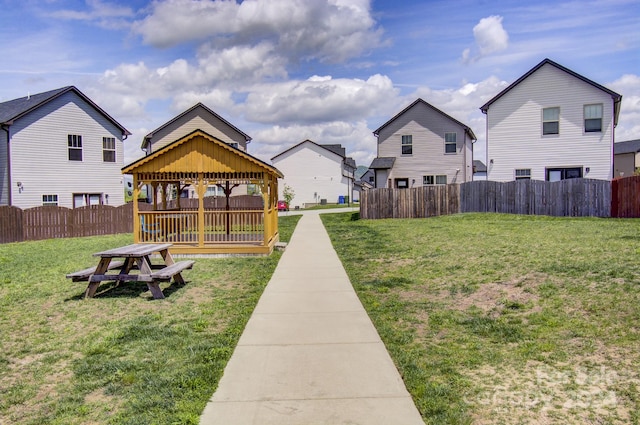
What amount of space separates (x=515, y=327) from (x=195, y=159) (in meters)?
11.6

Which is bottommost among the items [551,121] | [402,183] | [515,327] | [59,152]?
[515,327]

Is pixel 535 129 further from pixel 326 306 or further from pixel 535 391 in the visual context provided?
pixel 535 391

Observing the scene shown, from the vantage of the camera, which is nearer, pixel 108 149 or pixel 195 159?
pixel 195 159

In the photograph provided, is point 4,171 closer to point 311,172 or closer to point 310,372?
point 310,372

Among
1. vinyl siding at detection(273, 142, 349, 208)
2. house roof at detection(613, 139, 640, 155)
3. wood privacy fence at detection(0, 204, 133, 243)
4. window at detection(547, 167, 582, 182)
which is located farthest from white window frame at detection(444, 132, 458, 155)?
house roof at detection(613, 139, 640, 155)

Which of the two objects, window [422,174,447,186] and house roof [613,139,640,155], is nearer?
window [422,174,447,186]

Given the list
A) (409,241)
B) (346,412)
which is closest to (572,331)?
(346,412)

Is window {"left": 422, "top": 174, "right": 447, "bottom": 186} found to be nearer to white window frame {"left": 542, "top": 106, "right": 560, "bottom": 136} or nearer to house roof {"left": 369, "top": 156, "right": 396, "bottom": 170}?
house roof {"left": 369, "top": 156, "right": 396, "bottom": 170}

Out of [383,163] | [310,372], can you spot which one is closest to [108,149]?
[383,163]

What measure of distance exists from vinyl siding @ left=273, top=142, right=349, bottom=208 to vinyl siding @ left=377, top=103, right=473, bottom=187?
2510 cm

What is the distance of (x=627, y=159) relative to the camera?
2192 inches

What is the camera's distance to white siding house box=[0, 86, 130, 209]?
2722 centimetres

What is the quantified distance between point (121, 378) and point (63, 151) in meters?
27.5

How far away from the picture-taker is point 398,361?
19.7 feet
